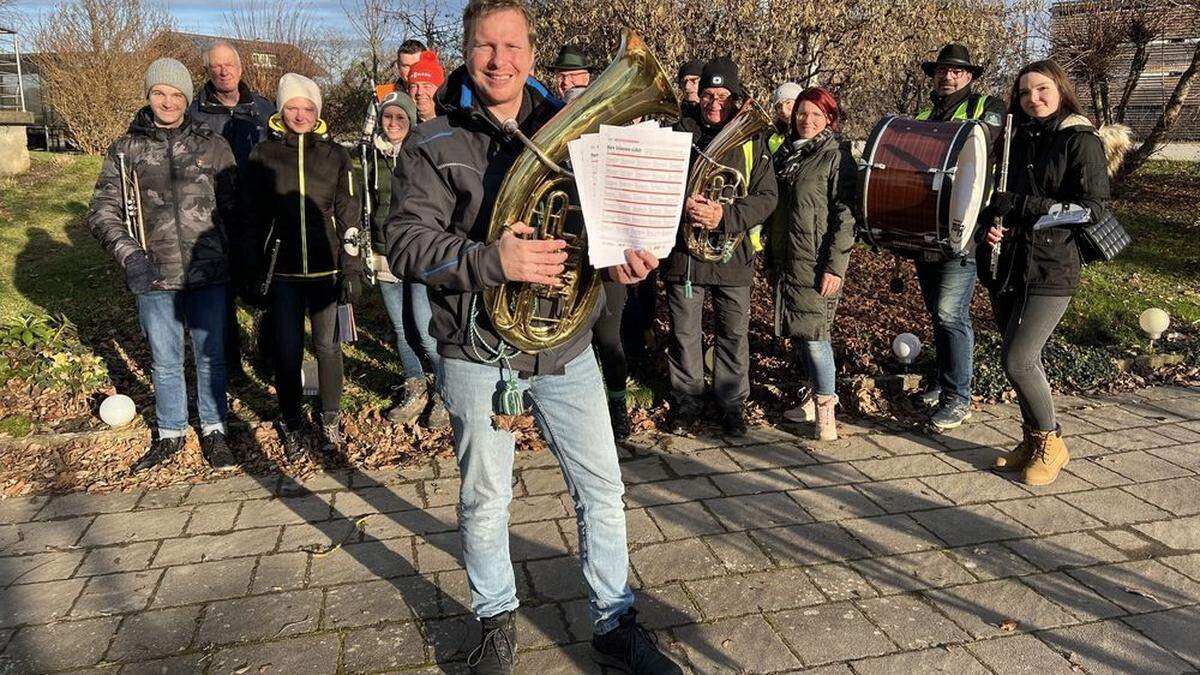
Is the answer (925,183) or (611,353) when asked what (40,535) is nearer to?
(611,353)

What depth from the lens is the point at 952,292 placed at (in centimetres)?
495

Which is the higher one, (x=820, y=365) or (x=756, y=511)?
(x=820, y=365)

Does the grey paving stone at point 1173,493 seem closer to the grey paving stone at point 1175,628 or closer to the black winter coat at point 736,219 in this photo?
the grey paving stone at point 1175,628

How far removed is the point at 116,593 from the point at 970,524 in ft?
11.8

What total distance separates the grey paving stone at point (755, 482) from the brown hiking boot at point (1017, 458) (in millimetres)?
1062

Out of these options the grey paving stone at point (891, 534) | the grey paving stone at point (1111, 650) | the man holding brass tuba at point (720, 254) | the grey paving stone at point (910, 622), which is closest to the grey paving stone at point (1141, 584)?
the grey paving stone at point (1111, 650)

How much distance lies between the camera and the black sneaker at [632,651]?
2773 millimetres

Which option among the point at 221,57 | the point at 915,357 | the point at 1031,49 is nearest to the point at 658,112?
the point at 915,357

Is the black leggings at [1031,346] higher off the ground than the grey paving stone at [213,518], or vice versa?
the black leggings at [1031,346]

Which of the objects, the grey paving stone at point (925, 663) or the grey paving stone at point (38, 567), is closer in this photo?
the grey paving stone at point (925, 663)

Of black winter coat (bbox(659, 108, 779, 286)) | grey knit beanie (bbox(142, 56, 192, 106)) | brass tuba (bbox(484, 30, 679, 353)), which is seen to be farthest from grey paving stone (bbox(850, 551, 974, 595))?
grey knit beanie (bbox(142, 56, 192, 106))

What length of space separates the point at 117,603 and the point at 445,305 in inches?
76.3

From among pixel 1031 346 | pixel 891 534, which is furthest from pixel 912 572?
pixel 1031 346

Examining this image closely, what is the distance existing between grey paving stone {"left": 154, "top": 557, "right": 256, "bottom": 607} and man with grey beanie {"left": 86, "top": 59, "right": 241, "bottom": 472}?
113 centimetres
